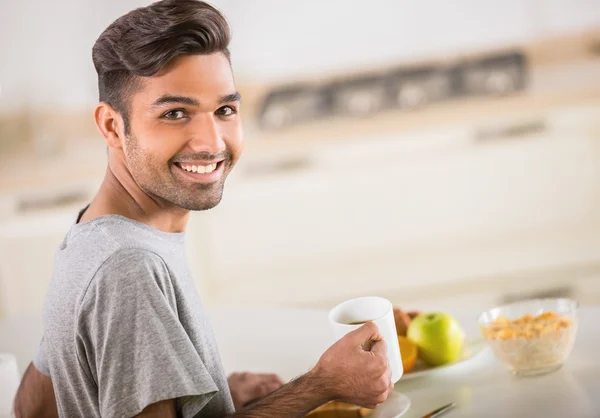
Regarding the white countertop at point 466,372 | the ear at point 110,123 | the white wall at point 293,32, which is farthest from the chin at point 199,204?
the white wall at point 293,32

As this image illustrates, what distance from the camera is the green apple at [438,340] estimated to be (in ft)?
3.88

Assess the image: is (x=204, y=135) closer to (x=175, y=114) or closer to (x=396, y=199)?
(x=175, y=114)

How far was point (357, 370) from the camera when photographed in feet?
3.20

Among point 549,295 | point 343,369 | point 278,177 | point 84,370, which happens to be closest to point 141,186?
point 84,370

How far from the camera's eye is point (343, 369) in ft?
3.22

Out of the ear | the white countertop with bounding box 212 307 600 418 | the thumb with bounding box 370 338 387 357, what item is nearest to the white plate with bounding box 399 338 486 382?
the white countertop with bounding box 212 307 600 418

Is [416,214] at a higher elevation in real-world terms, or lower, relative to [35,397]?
lower

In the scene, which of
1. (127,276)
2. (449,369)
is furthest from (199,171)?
(449,369)

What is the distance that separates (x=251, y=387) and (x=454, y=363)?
0.30m

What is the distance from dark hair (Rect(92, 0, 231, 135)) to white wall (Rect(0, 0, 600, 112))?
2476 mm

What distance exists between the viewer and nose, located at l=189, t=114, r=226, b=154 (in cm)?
105

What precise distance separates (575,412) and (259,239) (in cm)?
235

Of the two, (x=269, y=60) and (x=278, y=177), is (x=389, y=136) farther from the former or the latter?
(x=269, y=60)

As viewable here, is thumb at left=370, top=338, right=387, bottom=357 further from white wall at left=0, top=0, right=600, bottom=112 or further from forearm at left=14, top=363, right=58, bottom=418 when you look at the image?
white wall at left=0, top=0, right=600, bottom=112
